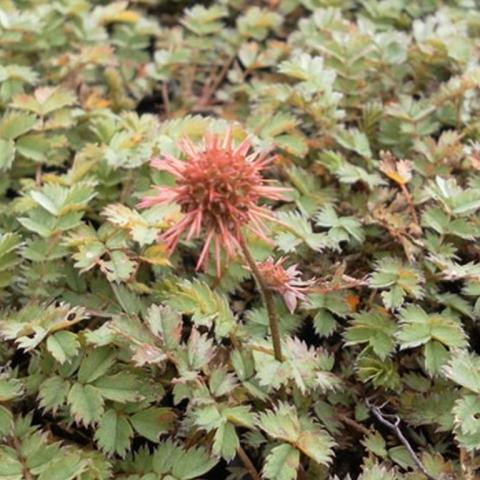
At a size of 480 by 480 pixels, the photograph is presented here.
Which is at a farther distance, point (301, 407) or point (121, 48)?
point (121, 48)

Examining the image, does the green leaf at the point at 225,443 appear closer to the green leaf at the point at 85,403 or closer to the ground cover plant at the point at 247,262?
the ground cover plant at the point at 247,262

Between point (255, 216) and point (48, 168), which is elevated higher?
point (255, 216)

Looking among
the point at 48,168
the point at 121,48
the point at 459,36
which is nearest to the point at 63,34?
the point at 121,48

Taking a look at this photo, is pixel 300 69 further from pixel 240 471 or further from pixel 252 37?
pixel 240 471

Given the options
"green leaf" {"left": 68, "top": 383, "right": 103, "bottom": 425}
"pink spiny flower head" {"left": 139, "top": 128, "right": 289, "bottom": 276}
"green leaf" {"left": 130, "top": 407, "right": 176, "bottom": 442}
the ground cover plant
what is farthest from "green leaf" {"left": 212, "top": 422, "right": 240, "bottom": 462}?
"pink spiny flower head" {"left": 139, "top": 128, "right": 289, "bottom": 276}

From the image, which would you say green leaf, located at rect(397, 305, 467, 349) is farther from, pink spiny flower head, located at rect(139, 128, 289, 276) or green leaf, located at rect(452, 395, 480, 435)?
pink spiny flower head, located at rect(139, 128, 289, 276)

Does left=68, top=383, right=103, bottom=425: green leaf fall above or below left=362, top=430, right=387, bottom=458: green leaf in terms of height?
above

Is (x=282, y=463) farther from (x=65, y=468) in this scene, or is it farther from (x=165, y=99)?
(x=165, y=99)
